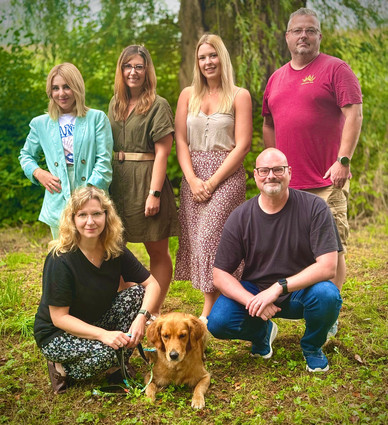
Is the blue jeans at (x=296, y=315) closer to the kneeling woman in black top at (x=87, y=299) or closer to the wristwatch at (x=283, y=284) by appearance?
the wristwatch at (x=283, y=284)

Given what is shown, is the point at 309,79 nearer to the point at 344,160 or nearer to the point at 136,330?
the point at 344,160

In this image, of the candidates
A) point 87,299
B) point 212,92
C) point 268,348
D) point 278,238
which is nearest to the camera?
point 87,299

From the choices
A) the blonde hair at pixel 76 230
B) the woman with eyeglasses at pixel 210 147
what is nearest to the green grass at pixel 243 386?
the woman with eyeglasses at pixel 210 147

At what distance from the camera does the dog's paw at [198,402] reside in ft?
9.71

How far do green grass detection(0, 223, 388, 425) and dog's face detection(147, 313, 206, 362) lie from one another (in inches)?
10.9

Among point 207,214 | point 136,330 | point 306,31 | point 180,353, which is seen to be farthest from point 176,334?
point 306,31

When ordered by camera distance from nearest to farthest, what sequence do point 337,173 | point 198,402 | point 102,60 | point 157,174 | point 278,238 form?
point 198,402, point 278,238, point 337,173, point 157,174, point 102,60

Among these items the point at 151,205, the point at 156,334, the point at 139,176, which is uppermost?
the point at 139,176

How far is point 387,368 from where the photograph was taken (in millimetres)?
3246

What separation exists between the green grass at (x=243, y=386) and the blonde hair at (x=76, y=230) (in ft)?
2.78

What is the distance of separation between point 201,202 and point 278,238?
0.80m

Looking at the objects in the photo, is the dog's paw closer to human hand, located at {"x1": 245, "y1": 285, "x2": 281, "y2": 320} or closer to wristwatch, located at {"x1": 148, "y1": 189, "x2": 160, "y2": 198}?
human hand, located at {"x1": 245, "y1": 285, "x2": 281, "y2": 320}

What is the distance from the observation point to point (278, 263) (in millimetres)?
3326

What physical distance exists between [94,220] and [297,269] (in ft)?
4.22
